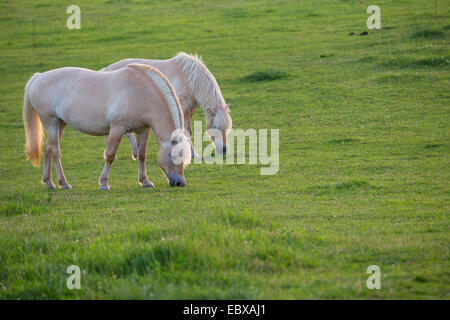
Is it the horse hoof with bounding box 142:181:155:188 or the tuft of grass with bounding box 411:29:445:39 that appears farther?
the tuft of grass with bounding box 411:29:445:39

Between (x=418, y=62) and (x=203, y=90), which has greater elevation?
(x=418, y=62)

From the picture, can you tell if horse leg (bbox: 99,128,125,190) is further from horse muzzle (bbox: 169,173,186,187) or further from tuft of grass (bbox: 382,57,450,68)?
tuft of grass (bbox: 382,57,450,68)

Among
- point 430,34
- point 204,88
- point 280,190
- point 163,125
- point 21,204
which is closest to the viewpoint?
point 21,204

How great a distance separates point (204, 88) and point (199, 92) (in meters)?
0.16

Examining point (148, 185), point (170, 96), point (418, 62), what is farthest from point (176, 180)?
point (418, 62)

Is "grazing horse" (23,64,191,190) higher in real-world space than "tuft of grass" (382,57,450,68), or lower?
lower

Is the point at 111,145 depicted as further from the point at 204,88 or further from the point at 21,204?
the point at 204,88

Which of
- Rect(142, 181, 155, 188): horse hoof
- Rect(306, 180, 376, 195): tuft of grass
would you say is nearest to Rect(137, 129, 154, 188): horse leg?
Rect(142, 181, 155, 188): horse hoof

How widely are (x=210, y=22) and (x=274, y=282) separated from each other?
23.8 m

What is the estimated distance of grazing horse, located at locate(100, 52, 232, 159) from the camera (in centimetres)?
1210

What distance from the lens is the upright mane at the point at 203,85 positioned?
39.8 feet

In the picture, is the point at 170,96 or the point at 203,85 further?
the point at 203,85

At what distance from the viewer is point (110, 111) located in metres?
10.2

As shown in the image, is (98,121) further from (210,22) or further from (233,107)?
(210,22)
